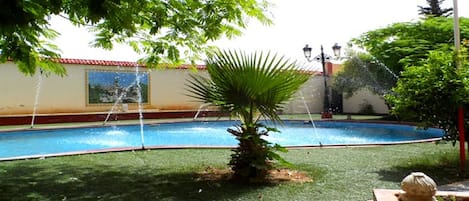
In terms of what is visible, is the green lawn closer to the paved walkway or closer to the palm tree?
the paved walkway

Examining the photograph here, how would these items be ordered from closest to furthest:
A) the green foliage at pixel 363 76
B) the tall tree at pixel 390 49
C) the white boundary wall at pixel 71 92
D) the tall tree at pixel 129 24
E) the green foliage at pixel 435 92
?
the tall tree at pixel 129 24, the green foliage at pixel 435 92, the tall tree at pixel 390 49, the white boundary wall at pixel 71 92, the green foliage at pixel 363 76

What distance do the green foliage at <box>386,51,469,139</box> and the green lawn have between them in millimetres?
773

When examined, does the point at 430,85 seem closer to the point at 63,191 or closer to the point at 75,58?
the point at 63,191

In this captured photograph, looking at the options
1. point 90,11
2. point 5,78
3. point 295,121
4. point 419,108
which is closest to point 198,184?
point 90,11

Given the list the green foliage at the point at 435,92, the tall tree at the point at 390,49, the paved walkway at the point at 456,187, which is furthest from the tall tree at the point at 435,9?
the paved walkway at the point at 456,187

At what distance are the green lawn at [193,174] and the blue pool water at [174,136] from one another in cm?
283

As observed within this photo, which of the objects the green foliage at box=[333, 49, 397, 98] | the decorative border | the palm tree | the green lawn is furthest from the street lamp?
the palm tree

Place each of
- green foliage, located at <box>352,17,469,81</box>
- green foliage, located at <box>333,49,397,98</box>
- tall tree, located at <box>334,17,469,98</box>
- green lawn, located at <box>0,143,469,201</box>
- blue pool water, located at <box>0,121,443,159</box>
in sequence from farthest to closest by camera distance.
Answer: green foliage, located at <box>333,49,397,98</box> → tall tree, located at <box>334,17,469,98</box> → green foliage, located at <box>352,17,469,81</box> → blue pool water, located at <box>0,121,443,159</box> → green lawn, located at <box>0,143,469,201</box>

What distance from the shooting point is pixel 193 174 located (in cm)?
605

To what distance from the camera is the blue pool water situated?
1101cm

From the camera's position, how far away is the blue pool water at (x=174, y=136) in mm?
11008

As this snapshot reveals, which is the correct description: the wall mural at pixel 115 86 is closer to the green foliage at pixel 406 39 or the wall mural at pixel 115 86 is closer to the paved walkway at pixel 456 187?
the green foliage at pixel 406 39

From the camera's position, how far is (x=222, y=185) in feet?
17.5

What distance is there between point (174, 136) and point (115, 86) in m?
7.02
